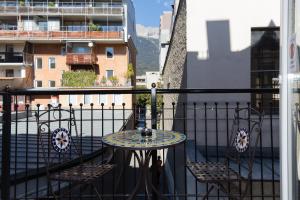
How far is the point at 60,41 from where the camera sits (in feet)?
105

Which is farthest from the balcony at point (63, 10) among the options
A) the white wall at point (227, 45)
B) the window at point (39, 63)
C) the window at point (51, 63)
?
the white wall at point (227, 45)

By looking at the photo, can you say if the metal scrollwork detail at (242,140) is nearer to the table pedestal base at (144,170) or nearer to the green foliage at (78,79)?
the table pedestal base at (144,170)

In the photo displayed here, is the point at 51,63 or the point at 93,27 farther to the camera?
the point at 51,63

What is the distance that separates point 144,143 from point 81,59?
2996 cm

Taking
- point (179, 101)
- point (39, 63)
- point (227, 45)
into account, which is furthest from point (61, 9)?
point (227, 45)

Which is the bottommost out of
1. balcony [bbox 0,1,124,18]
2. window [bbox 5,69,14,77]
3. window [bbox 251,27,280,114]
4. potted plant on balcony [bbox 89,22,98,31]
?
window [bbox 251,27,280,114]

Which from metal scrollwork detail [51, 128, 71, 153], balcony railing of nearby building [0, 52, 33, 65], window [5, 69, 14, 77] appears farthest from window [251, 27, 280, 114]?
window [5, 69, 14, 77]

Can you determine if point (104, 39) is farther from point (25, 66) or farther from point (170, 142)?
point (170, 142)

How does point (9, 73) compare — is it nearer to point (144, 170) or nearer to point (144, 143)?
point (144, 170)

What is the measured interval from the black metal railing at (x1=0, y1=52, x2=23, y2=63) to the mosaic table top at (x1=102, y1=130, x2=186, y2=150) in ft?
103

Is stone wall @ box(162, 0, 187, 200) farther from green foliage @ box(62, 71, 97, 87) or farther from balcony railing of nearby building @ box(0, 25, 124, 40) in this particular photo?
balcony railing of nearby building @ box(0, 25, 124, 40)

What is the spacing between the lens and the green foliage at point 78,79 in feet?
92.4

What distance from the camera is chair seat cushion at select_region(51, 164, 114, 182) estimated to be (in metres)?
2.70

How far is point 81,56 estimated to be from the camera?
103ft
